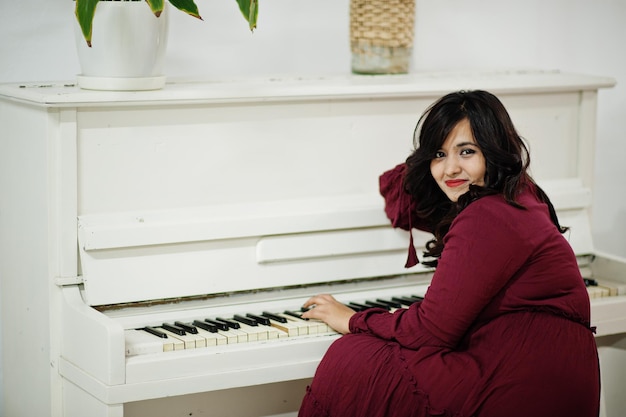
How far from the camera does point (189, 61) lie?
311 centimetres

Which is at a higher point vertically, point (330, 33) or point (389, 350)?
point (330, 33)

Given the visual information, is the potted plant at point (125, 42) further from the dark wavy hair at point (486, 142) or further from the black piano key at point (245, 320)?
the black piano key at point (245, 320)

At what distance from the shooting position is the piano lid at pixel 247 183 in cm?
245

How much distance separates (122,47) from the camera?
2.42m

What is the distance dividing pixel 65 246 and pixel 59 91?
15.5 inches

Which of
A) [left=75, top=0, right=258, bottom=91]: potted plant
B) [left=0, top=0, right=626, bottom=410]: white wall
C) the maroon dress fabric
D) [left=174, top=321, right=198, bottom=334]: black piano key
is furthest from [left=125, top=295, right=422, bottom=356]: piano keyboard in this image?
[left=0, top=0, right=626, bottom=410]: white wall

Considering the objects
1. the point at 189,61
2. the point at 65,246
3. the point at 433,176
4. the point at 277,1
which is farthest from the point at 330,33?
the point at 65,246

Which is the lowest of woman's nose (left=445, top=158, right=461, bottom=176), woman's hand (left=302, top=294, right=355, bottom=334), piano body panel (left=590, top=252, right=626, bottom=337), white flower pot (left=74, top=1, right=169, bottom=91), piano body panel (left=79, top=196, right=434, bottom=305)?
piano body panel (left=590, top=252, right=626, bottom=337)

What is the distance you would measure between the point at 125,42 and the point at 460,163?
2.92ft

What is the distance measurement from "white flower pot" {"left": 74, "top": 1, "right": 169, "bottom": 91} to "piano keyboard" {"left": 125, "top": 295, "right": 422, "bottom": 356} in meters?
0.62

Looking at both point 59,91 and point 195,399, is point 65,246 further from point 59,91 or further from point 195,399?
point 195,399

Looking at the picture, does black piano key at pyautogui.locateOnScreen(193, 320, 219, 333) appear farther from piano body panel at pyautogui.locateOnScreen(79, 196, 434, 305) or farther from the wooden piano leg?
the wooden piano leg

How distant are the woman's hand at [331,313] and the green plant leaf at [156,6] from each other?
842 mm

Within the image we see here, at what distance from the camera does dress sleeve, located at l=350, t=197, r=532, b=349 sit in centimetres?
212
